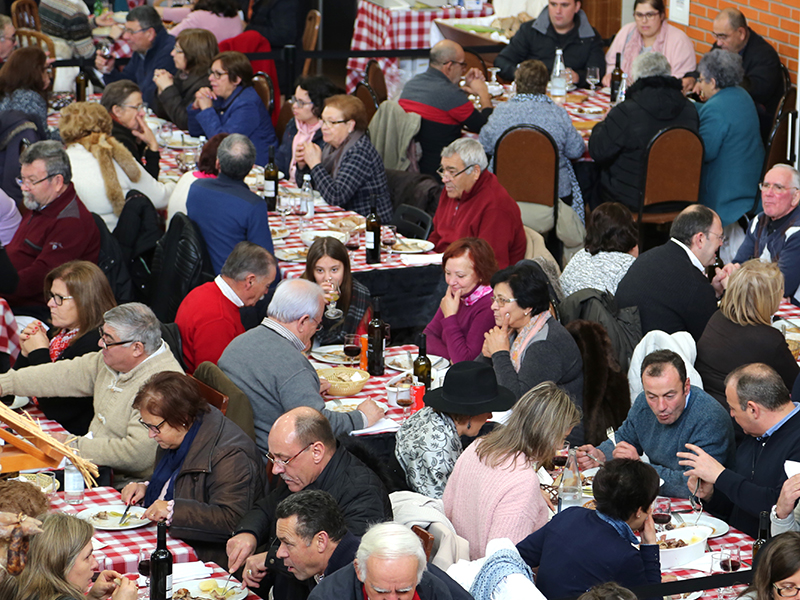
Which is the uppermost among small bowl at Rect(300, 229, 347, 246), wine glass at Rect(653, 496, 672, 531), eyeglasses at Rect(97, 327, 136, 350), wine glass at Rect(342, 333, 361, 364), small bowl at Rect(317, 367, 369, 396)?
eyeglasses at Rect(97, 327, 136, 350)

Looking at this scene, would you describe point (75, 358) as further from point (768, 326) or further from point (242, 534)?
point (768, 326)

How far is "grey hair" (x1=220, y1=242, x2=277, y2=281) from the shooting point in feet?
17.1

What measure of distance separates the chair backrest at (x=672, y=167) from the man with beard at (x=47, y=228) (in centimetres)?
365

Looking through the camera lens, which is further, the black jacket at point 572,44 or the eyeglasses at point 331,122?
the black jacket at point 572,44

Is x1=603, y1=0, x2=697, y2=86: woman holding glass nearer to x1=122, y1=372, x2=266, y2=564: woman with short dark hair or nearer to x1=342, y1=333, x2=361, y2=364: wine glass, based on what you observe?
x1=342, y1=333, x2=361, y2=364: wine glass

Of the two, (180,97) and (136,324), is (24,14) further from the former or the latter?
(136,324)

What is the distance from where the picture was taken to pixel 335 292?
222 inches

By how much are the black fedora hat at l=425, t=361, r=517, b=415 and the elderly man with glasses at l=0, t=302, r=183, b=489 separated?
1.12m

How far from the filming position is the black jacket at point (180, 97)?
9023 millimetres

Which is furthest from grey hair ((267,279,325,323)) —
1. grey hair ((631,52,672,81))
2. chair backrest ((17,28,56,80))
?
chair backrest ((17,28,56,80))

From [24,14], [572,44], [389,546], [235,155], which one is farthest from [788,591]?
[24,14]

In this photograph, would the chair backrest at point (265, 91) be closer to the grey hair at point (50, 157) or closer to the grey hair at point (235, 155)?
the grey hair at point (235, 155)

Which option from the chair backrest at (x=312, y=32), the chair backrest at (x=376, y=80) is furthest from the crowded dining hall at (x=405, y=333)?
the chair backrest at (x=312, y=32)

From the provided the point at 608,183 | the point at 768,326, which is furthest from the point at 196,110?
the point at 768,326
